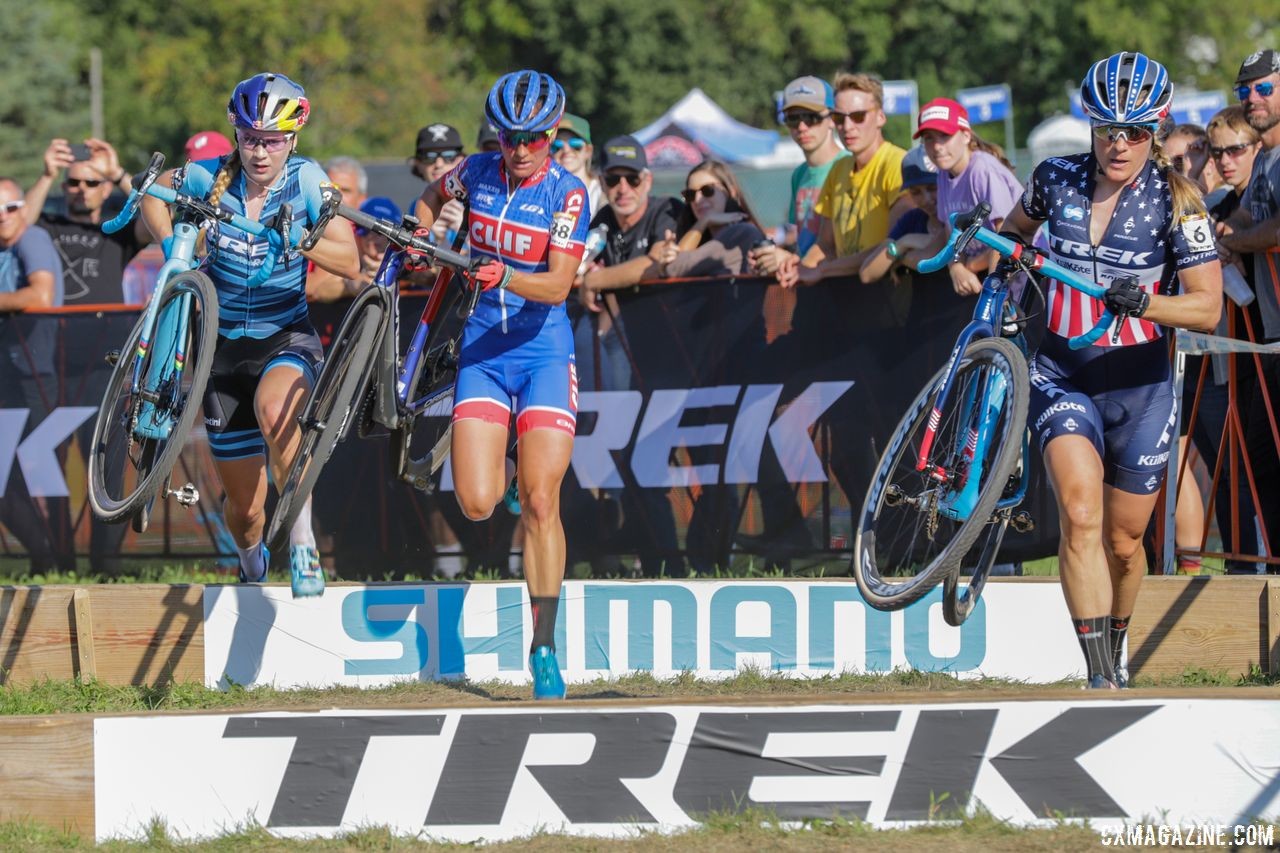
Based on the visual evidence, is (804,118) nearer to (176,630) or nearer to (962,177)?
(962,177)

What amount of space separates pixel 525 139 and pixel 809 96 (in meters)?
2.92

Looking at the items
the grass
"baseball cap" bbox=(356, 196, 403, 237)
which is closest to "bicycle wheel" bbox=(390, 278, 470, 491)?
the grass

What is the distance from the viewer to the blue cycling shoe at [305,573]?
278 inches

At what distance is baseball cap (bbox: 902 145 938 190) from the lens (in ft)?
28.2

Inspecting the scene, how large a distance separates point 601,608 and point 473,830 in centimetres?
232

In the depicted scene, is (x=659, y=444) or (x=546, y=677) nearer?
(x=546, y=677)

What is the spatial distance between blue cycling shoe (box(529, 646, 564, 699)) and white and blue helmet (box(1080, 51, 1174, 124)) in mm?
3090

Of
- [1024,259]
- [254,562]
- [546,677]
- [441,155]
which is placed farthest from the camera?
[441,155]

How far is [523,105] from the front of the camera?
6.89 metres

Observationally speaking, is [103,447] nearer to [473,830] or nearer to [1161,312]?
[473,830]

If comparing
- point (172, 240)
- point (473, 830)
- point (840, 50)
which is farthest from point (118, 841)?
point (840, 50)

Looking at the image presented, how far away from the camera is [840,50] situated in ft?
163

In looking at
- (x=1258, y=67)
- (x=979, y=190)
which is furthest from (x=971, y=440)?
(x=1258, y=67)

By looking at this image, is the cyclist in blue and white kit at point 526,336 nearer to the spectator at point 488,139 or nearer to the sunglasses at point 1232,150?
the spectator at point 488,139
